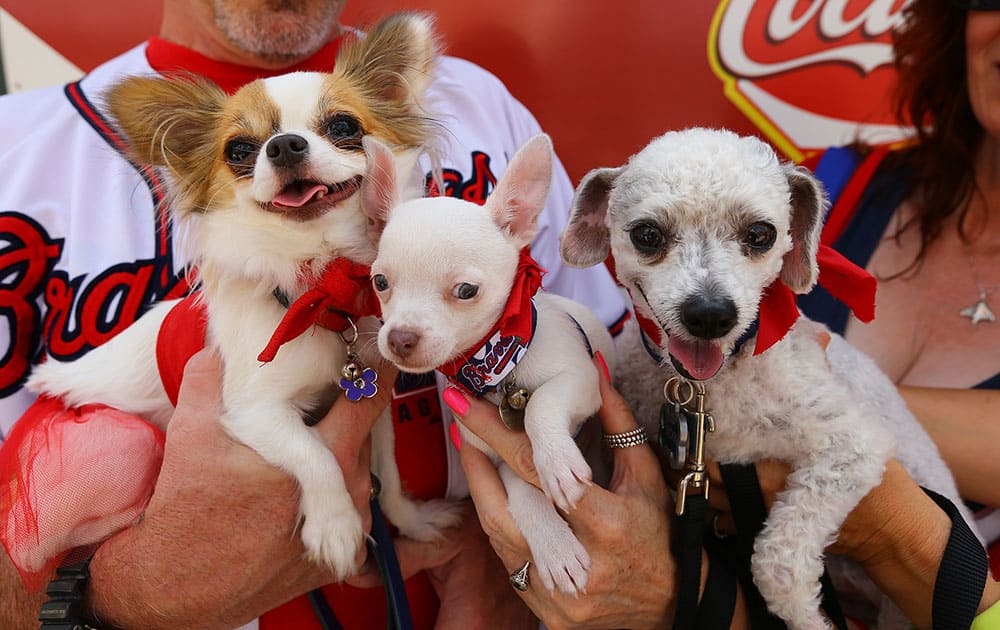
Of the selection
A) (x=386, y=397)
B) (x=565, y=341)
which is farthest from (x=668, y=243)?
(x=386, y=397)

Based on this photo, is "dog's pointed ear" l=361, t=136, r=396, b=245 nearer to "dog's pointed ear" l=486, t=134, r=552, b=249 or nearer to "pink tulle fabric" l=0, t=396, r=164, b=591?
"dog's pointed ear" l=486, t=134, r=552, b=249

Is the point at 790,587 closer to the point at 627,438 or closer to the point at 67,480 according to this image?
the point at 627,438

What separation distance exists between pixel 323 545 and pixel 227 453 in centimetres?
23

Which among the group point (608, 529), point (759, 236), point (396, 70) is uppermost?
point (396, 70)

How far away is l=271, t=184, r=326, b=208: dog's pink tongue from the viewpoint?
97 cm

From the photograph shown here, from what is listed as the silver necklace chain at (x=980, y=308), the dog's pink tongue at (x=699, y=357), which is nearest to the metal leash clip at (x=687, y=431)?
the dog's pink tongue at (x=699, y=357)

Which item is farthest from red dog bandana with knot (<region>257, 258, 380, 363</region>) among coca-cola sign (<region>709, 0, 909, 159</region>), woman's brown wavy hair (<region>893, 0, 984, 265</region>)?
coca-cola sign (<region>709, 0, 909, 159</region>)

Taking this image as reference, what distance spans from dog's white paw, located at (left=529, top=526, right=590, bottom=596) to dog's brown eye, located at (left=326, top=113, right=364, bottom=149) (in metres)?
0.72

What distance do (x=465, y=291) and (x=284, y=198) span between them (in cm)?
30

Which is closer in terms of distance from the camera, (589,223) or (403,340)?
(403,340)

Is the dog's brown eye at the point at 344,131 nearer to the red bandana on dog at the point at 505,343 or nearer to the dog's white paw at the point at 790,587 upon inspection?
the red bandana on dog at the point at 505,343

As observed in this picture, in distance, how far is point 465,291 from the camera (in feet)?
3.14

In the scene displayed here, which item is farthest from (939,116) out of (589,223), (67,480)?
Answer: (67,480)

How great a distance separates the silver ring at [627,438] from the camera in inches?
45.9
